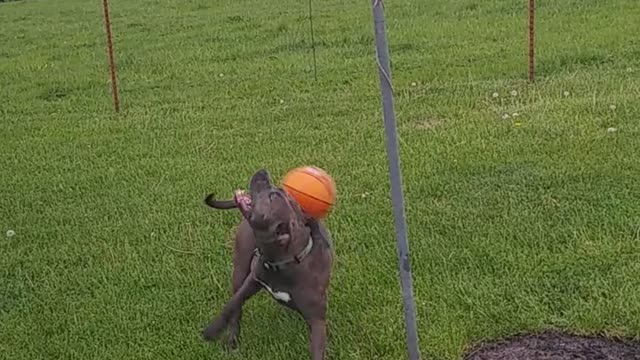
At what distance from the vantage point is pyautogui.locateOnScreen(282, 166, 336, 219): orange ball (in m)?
2.86

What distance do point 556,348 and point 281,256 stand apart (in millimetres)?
984

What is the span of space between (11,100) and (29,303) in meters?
4.87

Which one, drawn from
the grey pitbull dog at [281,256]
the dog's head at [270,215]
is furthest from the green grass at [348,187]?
the dog's head at [270,215]

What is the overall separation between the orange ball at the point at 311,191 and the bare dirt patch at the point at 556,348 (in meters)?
0.70

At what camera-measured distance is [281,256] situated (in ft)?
9.01

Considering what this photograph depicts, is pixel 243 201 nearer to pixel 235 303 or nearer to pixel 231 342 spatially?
pixel 235 303

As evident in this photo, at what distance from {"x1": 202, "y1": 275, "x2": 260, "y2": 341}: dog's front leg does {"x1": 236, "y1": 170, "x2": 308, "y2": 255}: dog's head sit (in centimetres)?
26

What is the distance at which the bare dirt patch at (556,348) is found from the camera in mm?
2961

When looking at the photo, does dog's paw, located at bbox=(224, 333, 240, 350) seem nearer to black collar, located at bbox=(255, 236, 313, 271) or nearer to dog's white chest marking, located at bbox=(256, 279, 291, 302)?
dog's white chest marking, located at bbox=(256, 279, 291, 302)

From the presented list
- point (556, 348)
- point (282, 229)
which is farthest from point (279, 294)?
point (556, 348)

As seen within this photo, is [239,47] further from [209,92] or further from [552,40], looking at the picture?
[552,40]

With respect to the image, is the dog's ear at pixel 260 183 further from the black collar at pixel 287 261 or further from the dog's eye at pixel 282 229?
the black collar at pixel 287 261

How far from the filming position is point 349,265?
3783mm

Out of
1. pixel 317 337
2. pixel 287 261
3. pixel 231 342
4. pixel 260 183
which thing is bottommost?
pixel 231 342
